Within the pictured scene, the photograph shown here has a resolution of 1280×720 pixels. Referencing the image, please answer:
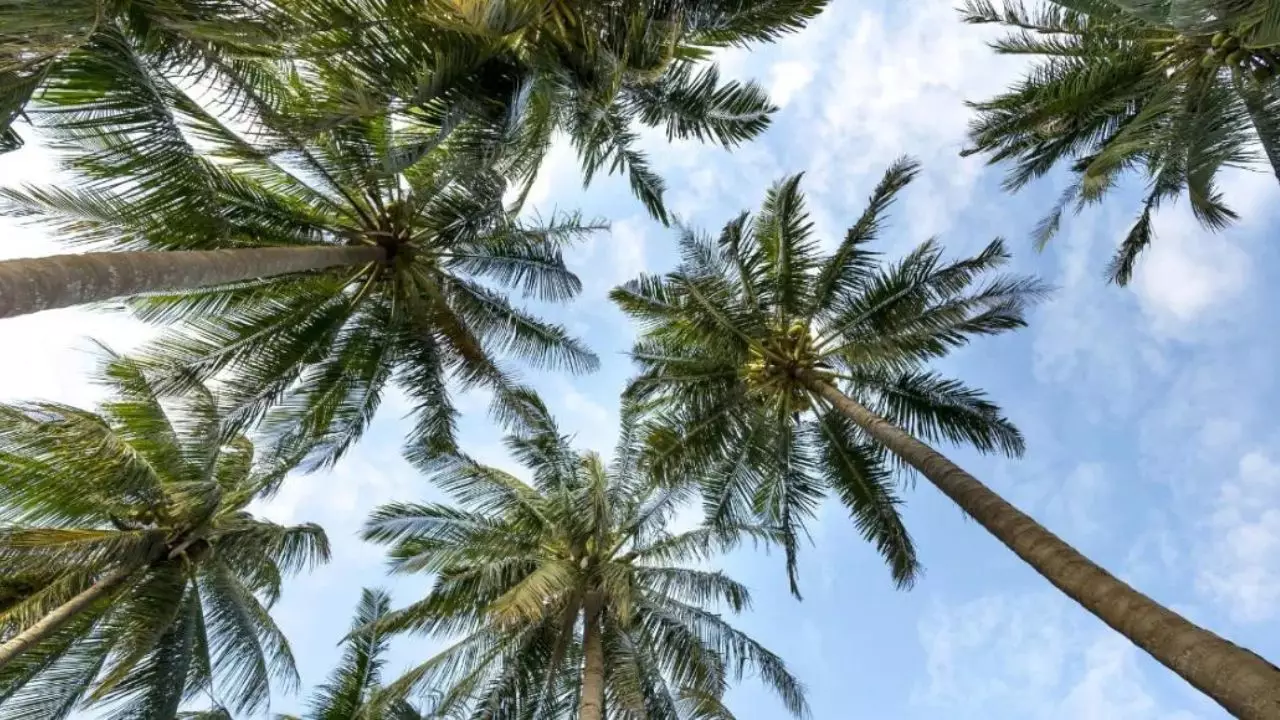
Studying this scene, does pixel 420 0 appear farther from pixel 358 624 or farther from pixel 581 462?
pixel 358 624

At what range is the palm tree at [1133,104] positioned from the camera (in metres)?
10.1

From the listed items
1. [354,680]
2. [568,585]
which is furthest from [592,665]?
[354,680]

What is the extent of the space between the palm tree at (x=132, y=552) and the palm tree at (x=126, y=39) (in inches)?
157

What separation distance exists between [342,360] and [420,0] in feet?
18.7

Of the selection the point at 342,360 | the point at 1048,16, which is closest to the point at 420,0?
the point at 342,360

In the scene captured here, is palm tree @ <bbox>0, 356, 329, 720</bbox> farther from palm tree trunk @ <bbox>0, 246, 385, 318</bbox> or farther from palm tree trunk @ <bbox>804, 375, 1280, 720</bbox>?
palm tree trunk @ <bbox>804, 375, 1280, 720</bbox>

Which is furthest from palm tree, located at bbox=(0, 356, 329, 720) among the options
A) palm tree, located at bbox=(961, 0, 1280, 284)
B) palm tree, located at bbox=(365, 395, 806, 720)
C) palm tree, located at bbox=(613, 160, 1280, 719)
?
palm tree, located at bbox=(961, 0, 1280, 284)

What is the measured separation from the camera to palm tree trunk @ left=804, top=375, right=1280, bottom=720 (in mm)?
4629

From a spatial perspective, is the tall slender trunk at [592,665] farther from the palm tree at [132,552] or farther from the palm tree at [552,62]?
the palm tree at [552,62]

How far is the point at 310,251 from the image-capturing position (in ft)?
29.2

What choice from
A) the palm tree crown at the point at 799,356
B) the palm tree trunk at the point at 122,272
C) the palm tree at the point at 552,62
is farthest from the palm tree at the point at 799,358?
the palm tree trunk at the point at 122,272

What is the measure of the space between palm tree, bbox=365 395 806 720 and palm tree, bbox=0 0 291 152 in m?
6.53

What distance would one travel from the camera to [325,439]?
37.4 ft

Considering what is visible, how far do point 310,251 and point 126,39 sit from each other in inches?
103
